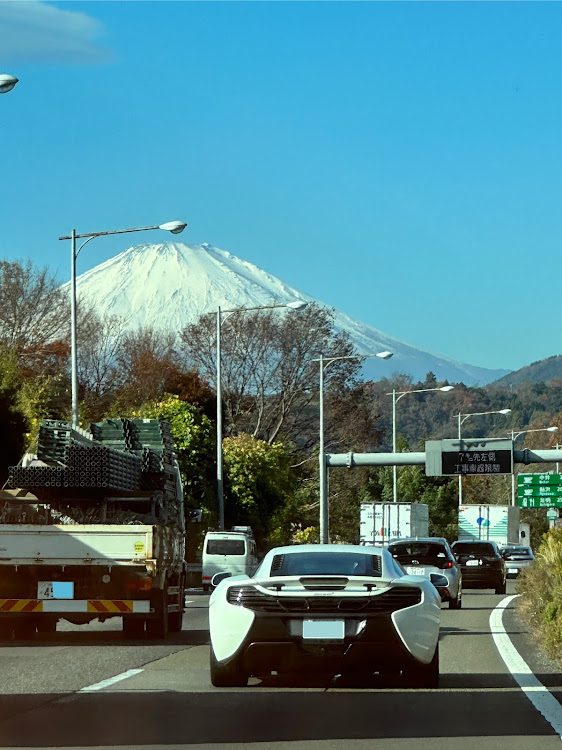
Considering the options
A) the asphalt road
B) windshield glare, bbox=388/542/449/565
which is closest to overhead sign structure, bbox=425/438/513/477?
windshield glare, bbox=388/542/449/565

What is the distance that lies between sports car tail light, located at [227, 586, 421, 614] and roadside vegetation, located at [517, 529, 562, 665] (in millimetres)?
4065

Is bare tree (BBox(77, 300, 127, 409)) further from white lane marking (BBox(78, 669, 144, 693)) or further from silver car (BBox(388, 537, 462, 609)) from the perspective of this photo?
white lane marking (BBox(78, 669, 144, 693))

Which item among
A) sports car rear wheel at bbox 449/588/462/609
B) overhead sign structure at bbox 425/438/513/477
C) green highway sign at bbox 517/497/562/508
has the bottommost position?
sports car rear wheel at bbox 449/588/462/609

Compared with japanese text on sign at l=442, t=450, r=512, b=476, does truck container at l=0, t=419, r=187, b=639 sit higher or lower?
lower

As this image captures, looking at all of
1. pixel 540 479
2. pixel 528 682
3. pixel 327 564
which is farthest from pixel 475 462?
pixel 327 564

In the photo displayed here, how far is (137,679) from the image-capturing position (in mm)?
13586

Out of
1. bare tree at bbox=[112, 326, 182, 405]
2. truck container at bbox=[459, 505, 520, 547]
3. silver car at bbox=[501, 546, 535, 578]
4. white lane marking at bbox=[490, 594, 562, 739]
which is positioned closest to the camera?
white lane marking at bbox=[490, 594, 562, 739]

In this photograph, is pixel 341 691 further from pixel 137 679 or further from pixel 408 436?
Result: pixel 408 436

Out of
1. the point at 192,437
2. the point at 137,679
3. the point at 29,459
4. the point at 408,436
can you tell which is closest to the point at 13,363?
the point at 192,437

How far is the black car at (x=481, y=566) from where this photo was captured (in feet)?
129

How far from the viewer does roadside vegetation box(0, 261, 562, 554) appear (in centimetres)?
5331

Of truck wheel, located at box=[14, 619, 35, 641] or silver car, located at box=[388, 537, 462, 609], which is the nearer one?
truck wheel, located at box=[14, 619, 35, 641]

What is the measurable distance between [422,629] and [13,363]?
3512 centimetres

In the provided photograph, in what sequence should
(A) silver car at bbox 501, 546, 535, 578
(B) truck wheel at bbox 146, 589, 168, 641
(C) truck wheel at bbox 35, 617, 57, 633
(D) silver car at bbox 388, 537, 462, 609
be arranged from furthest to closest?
(A) silver car at bbox 501, 546, 535, 578
(D) silver car at bbox 388, 537, 462, 609
(C) truck wheel at bbox 35, 617, 57, 633
(B) truck wheel at bbox 146, 589, 168, 641
